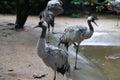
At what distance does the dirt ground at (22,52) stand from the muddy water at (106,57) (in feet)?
4.57

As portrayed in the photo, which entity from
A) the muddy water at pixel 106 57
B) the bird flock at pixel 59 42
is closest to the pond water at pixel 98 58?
the muddy water at pixel 106 57

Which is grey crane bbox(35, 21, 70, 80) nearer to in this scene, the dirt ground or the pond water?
the dirt ground

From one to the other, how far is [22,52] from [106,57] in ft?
7.44

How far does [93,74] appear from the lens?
24.2ft

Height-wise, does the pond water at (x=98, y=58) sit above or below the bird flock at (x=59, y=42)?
below

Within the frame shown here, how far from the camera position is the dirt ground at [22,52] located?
6.98m

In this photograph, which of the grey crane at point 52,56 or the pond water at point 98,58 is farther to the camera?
the pond water at point 98,58

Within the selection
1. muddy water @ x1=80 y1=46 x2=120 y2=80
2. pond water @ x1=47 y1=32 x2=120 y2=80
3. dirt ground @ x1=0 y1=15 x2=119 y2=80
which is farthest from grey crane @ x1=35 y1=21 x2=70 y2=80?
muddy water @ x1=80 y1=46 x2=120 y2=80

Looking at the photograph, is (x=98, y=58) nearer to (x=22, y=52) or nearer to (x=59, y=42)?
(x=59, y=42)

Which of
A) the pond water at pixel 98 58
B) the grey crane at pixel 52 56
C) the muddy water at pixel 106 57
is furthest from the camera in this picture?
the muddy water at pixel 106 57

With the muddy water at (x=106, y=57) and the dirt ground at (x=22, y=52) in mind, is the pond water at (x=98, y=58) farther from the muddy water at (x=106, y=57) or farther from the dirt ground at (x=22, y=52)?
the dirt ground at (x=22, y=52)

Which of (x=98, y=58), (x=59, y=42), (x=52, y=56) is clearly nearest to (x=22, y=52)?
(x=59, y=42)

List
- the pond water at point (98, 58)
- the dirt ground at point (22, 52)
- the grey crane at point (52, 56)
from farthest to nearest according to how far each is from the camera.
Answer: the pond water at point (98, 58) → the dirt ground at point (22, 52) → the grey crane at point (52, 56)

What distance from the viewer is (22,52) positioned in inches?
348
